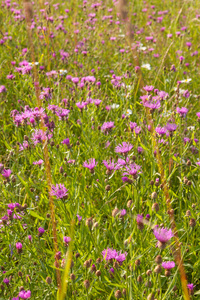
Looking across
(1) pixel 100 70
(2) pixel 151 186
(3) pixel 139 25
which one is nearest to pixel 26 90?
(1) pixel 100 70

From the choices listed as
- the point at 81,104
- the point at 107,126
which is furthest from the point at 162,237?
the point at 81,104

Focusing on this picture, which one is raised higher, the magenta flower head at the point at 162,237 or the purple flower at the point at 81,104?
the purple flower at the point at 81,104

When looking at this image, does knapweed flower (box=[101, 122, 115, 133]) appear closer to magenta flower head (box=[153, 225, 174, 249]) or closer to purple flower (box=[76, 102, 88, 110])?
purple flower (box=[76, 102, 88, 110])

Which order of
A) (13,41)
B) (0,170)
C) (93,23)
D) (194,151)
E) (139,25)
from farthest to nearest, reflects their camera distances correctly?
(139,25), (93,23), (13,41), (194,151), (0,170)

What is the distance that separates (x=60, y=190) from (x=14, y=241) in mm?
266

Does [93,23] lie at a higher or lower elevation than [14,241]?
Result: higher

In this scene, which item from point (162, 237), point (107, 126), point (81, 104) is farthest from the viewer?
point (81, 104)

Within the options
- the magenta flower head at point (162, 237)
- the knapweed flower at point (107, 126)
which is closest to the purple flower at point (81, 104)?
the knapweed flower at point (107, 126)

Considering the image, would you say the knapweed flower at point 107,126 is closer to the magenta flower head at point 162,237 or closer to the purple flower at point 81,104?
the purple flower at point 81,104

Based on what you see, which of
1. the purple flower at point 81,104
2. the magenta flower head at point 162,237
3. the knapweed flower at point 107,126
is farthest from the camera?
the purple flower at point 81,104

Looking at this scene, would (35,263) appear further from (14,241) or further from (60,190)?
(60,190)

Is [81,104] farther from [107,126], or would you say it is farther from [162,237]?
[162,237]

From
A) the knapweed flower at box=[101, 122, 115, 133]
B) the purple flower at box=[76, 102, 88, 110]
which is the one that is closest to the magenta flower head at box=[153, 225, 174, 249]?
the knapweed flower at box=[101, 122, 115, 133]

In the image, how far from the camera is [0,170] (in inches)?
54.4
